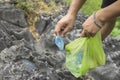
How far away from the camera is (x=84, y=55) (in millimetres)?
3535

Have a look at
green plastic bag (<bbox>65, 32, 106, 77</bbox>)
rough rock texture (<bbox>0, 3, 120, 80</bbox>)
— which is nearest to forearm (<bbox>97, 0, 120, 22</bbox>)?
green plastic bag (<bbox>65, 32, 106, 77</bbox>)

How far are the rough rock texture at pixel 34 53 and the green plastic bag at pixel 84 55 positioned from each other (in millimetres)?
477

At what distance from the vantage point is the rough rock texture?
406cm

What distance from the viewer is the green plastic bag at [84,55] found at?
353 centimetres

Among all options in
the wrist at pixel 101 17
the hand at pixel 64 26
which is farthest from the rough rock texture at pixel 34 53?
the wrist at pixel 101 17

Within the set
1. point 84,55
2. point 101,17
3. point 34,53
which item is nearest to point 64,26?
point 84,55

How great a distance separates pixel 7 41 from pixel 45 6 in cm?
171

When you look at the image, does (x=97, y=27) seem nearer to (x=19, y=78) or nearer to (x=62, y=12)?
(x=19, y=78)

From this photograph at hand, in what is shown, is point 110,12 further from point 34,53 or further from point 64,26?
point 34,53

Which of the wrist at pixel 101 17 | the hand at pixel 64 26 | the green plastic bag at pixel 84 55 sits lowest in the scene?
the green plastic bag at pixel 84 55

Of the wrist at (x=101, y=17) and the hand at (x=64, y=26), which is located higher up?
the hand at (x=64, y=26)

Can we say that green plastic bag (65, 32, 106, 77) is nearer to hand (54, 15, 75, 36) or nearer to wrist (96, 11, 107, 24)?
hand (54, 15, 75, 36)

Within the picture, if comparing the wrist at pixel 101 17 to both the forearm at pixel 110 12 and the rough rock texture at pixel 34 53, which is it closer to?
the forearm at pixel 110 12

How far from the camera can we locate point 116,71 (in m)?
4.48
